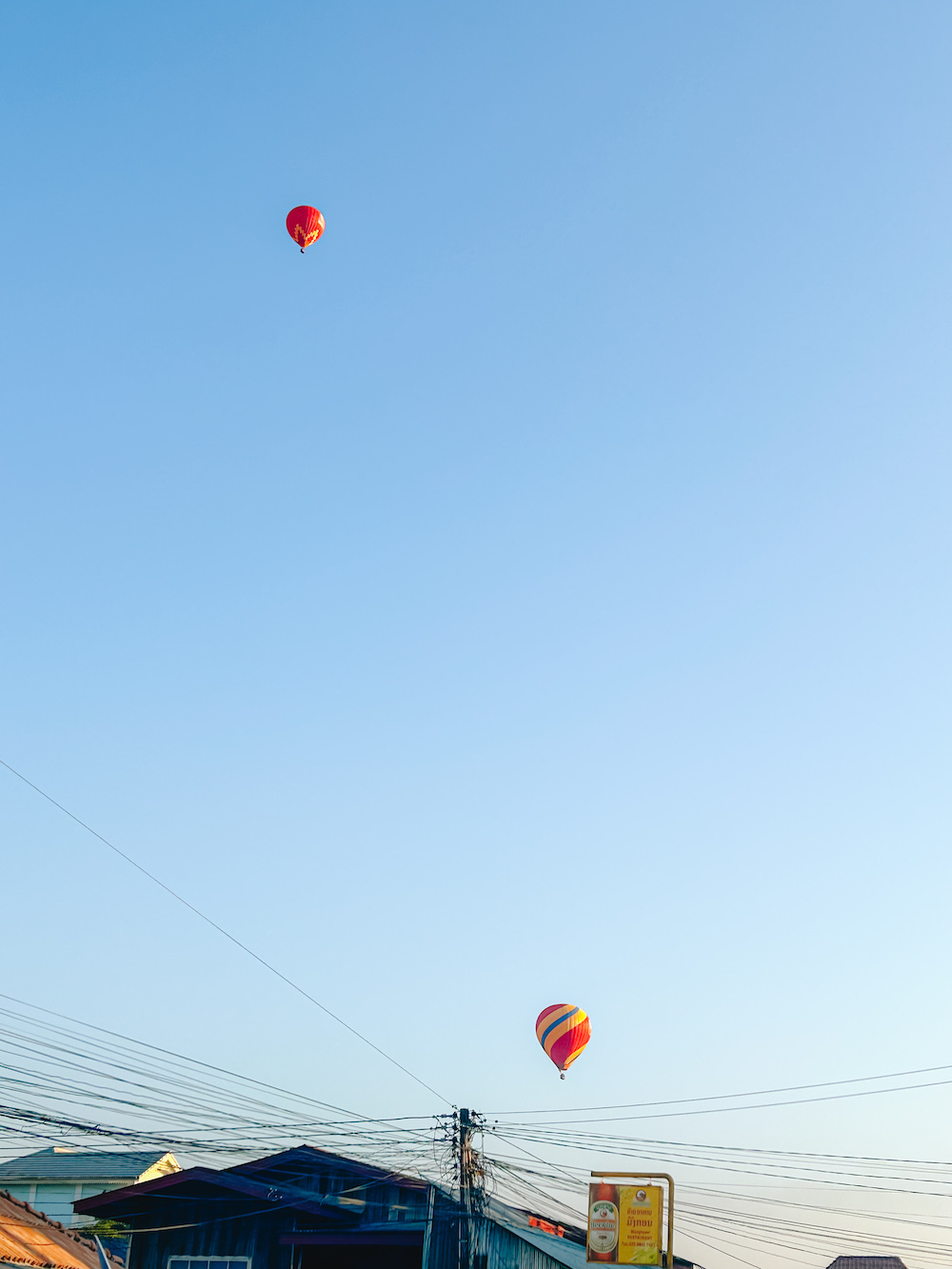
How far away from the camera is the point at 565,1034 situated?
38.8 m

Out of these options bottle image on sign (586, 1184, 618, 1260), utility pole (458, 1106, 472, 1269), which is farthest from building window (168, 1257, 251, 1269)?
bottle image on sign (586, 1184, 618, 1260)

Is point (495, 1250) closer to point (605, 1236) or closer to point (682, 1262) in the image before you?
point (605, 1236)

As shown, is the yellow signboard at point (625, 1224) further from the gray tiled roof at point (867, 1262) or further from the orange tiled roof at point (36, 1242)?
the gray tiled roof at point (867, 1262)

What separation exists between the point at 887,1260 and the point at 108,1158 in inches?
1582

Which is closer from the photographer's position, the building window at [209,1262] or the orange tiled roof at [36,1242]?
the orange tiled roof at [36,1242]

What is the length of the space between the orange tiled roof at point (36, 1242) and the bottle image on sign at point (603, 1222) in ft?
38.9

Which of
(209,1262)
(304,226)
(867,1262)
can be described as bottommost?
(867,1262)

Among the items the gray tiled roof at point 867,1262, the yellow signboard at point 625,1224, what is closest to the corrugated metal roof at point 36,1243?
the yellow signboard at point 625,1224

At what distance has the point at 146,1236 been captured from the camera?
29.5 metres

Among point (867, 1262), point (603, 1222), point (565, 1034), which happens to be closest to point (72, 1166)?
point (565, 1034)

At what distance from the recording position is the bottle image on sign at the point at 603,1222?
93.4 ft

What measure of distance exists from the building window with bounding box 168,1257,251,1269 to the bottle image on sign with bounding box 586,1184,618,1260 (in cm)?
871

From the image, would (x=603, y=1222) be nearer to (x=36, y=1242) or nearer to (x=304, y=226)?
(x=36, y=1242)

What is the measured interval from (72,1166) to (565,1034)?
28394 millimetres
